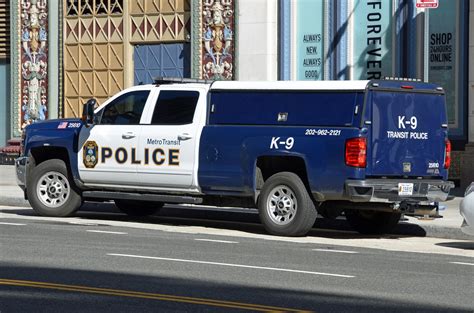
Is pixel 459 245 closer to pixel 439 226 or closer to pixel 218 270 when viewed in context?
pixel 439 226

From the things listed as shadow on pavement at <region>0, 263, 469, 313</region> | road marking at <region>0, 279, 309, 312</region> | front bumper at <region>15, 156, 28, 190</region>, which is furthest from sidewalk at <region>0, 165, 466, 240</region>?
road marking at <region>0, 279, 309, 312</region>

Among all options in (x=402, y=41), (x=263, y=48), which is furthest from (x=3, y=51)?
(x=402, y=41)

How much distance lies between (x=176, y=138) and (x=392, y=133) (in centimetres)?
315

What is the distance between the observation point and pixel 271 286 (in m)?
11.3

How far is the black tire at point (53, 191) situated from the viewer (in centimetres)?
1923

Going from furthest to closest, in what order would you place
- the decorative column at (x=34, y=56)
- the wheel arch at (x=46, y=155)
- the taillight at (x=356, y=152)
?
the decorative column at (x=34, y=56) → the wheel arch at (x=46, y=155) → the taillight at (x=356, y=152)

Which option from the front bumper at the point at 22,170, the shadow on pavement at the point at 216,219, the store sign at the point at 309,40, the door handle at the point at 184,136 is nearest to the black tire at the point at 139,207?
the shadow on pavement at the point at 216,219

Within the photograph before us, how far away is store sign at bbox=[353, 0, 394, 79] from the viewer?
27.2m

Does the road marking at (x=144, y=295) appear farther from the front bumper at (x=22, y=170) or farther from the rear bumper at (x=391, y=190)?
the front bumper at (x=22, y=170)

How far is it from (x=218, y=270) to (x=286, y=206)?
4751 mm

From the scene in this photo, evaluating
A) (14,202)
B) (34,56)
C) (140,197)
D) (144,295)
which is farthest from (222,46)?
(144,295)

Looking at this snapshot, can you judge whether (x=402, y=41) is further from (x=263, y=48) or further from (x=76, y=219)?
(x=76, y=219)

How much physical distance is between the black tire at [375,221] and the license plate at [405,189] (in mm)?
1180

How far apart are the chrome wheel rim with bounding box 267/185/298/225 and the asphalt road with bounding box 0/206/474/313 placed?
0.37 m
